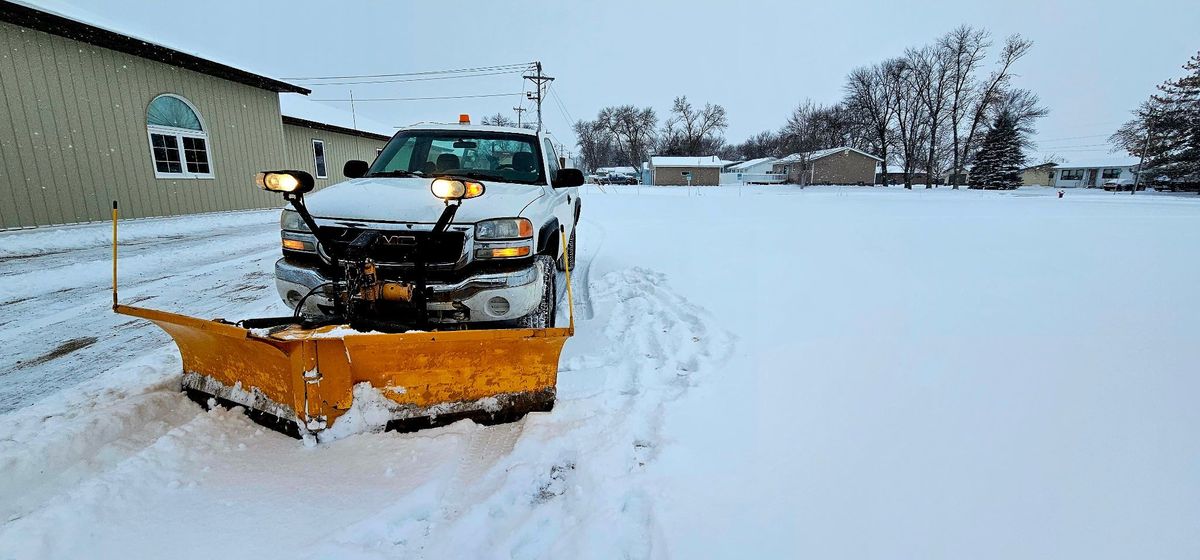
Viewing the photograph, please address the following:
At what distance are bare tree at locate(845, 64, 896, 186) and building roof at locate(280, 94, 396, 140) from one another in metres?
44.6

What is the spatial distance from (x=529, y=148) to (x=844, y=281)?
3.55m

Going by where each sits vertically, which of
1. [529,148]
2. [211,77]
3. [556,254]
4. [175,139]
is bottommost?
[556,254]

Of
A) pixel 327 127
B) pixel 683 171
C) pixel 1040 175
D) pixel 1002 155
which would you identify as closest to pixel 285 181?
pixel 327 127

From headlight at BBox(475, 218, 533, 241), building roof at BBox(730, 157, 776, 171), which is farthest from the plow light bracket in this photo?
building roof at BBox(730, 157, 776, 171)

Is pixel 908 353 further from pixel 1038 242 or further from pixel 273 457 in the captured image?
pixel 1038 242

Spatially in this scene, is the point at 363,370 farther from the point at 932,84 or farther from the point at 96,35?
the point at 932,84

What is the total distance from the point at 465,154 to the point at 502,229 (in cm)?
183

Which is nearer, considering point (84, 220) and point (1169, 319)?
point (1169, 319)

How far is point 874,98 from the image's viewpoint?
157ft

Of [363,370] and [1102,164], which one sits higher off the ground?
[1102,164]

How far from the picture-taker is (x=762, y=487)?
205cm

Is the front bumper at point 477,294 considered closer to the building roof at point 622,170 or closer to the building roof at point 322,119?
the building roof at point 322,119

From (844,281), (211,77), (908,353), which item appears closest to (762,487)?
(908,353)

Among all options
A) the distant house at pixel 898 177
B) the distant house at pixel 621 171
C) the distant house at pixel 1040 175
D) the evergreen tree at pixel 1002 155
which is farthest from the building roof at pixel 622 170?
the distant house at pixel 1040 175
